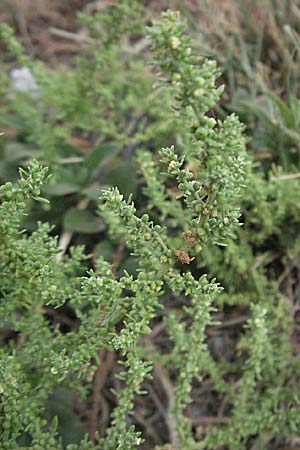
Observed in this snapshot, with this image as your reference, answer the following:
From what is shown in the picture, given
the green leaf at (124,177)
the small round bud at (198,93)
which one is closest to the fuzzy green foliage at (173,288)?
the small round bud at (198,93)

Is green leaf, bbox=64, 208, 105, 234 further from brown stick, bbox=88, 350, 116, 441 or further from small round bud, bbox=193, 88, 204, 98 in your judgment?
small round bud, bbox=193, 88, 204, 98

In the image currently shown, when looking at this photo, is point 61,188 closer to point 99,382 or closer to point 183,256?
point 99,382

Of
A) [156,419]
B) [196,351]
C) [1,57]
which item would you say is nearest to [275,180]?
[196,351]

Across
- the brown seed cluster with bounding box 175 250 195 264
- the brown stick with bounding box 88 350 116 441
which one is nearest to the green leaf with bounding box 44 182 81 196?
the brown stick with bounding box 88 350 116 441

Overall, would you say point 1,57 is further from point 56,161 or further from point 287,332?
point 287,332

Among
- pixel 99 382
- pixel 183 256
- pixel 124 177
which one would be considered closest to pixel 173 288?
pixel 183 256

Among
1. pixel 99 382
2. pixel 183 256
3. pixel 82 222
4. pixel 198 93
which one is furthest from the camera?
pixel 82 222
